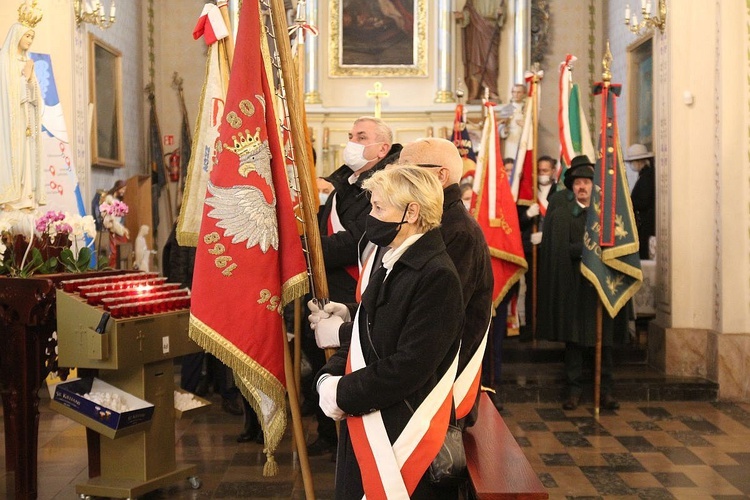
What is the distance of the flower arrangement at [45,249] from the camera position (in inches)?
186

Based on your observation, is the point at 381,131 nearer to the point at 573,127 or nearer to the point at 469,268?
the point at 469,268

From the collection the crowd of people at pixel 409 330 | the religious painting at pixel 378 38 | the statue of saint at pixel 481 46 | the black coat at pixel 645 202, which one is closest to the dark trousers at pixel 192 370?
the crowd of people at pixel 409 330

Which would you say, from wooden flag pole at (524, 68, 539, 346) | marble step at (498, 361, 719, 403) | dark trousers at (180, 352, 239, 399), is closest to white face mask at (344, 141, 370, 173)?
dark trousers at (180, 352, 239, 399)

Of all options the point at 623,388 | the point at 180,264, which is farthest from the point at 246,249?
the point at 623,388

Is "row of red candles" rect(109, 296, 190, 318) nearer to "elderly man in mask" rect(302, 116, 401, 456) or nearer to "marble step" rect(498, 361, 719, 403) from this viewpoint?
"elderly man in mask" rect(302, 116, 401, 456)

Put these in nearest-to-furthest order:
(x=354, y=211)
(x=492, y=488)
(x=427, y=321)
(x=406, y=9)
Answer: (x=427, y=321)
(x=492, y=488)
(x=354, y=211)
(x=406, y=9)

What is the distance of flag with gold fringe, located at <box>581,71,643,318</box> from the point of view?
6.54 meters

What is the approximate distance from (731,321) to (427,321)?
5592 millimetres

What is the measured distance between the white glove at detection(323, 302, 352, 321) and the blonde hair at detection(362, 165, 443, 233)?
821mm

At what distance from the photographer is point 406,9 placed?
12.6m

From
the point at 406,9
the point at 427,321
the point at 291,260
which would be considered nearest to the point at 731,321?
the point at 291,260

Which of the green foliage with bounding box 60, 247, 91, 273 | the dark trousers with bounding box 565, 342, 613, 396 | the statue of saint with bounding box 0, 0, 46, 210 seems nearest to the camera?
the green foliage with bounding box 60, 247, 91, 273

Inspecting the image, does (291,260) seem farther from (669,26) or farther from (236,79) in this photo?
(669,26)

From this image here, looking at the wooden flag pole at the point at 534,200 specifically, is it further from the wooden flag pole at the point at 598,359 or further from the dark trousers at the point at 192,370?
the dark trousers at the point at 192,370
